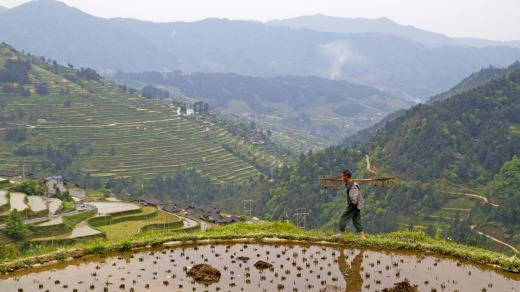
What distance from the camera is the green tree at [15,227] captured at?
3351 centimetres

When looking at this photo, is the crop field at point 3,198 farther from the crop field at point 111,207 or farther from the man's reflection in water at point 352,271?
the man's reflection in water at point 352,271

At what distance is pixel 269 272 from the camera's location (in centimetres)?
1026

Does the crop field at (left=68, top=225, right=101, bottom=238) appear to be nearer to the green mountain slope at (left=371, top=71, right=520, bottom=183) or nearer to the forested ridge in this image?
the forested ridge

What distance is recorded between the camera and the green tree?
110 ft

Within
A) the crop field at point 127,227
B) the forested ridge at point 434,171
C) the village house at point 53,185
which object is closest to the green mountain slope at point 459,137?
the forested ridge at point 434,171

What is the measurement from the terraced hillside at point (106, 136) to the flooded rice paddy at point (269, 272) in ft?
233

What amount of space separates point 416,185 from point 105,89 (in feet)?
277

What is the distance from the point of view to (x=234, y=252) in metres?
11.7

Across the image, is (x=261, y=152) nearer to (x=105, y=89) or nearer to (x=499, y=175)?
(x=105, y=89)

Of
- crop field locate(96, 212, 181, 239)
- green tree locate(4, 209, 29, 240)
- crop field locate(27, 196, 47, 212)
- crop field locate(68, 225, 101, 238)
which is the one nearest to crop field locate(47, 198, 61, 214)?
crop field locate(27, 196, 47, 212)

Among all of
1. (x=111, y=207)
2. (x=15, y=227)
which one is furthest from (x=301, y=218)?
(x=15, y=227)

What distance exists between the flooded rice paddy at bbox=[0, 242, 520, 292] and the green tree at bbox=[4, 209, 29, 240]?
84.8 ft

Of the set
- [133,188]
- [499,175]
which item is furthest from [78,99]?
[499,175]

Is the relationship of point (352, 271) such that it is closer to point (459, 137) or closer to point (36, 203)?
point (36, 203)
